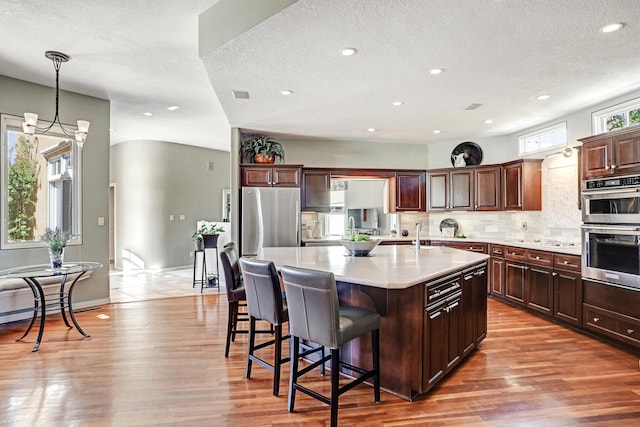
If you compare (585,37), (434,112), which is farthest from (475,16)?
(434,112)

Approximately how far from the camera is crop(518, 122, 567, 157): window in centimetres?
518

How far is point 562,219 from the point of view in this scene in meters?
5.05

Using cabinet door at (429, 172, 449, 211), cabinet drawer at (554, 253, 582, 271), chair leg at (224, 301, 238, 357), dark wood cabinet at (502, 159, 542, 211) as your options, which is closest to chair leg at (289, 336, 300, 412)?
chair leg at (224, 301, 238, 357)

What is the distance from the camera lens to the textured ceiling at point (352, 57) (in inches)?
97.7

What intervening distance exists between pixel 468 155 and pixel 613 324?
144 inches

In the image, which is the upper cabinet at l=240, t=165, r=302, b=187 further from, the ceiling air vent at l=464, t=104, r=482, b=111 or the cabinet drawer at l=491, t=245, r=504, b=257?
the cabinet drawer at l=491, t=245, r=504, b=257

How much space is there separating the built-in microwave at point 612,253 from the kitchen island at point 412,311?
1.47m

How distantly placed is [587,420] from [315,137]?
517cm

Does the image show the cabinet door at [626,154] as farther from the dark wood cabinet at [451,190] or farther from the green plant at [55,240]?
the green plant at [55,240]

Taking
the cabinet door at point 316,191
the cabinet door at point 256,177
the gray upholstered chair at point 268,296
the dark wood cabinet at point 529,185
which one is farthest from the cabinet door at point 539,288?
the cabinet door at point 256,177

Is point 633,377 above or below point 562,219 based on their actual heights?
below

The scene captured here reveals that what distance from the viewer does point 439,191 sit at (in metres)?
6.55

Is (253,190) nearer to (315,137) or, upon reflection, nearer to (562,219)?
(315,137)

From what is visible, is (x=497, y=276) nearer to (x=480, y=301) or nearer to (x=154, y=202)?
(x=480, y=301)
